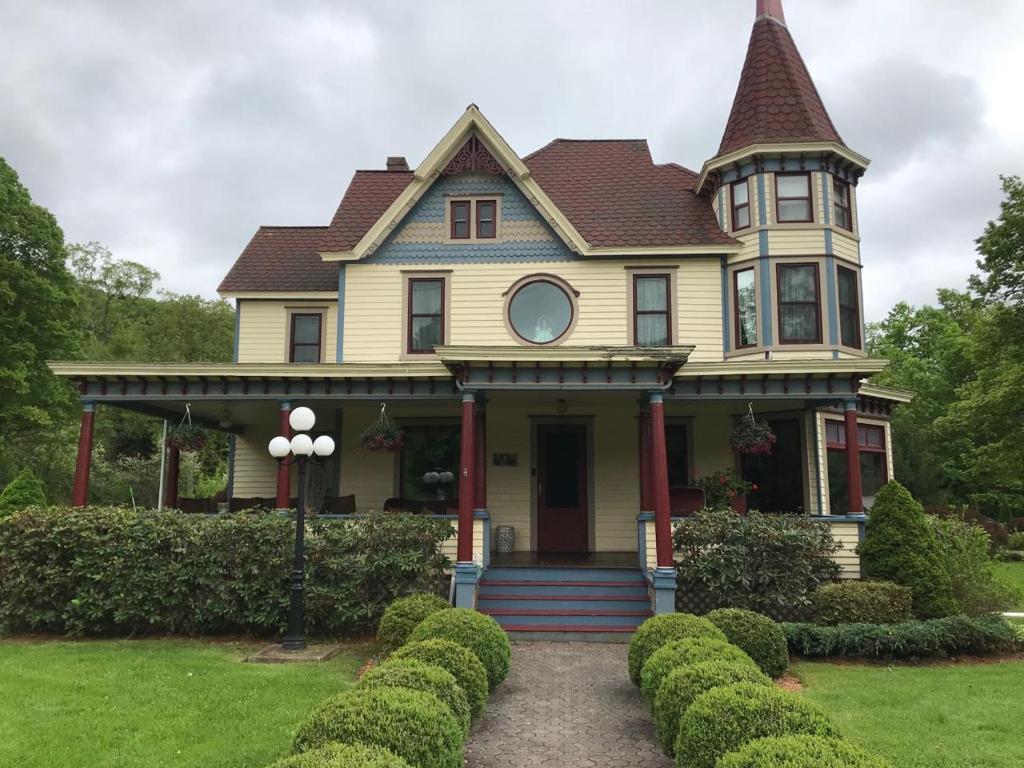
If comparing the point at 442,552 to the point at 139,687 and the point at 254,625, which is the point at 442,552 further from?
the point at 139,687

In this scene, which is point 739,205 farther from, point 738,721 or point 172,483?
point 172,483

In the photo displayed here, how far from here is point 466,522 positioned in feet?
35.3

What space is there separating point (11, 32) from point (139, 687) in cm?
1393

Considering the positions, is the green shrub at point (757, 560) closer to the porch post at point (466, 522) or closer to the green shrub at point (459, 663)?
the porch post at point (466, 522)

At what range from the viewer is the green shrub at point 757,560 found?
1031 cm

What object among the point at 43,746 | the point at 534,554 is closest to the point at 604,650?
the point at 534,554

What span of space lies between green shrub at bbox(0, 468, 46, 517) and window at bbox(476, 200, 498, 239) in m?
10.6

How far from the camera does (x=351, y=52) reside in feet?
46.0

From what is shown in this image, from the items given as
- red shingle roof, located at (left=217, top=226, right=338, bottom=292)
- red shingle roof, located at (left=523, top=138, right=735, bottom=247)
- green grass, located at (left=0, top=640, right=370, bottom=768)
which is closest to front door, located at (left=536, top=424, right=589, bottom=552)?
red shingle roof, located at (left=523, top=138, right=735, bottom=247)

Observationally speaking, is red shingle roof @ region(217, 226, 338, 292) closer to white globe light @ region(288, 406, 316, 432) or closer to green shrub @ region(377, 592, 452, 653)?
white globe light @ region(288, 406, 316, 432)

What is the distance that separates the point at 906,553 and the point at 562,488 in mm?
6229

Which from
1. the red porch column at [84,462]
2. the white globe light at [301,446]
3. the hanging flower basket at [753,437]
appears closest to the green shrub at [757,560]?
the hanging flower basket at [753,437]

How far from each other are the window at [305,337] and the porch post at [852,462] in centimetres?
1064

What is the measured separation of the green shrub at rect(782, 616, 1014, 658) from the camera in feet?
28.9
